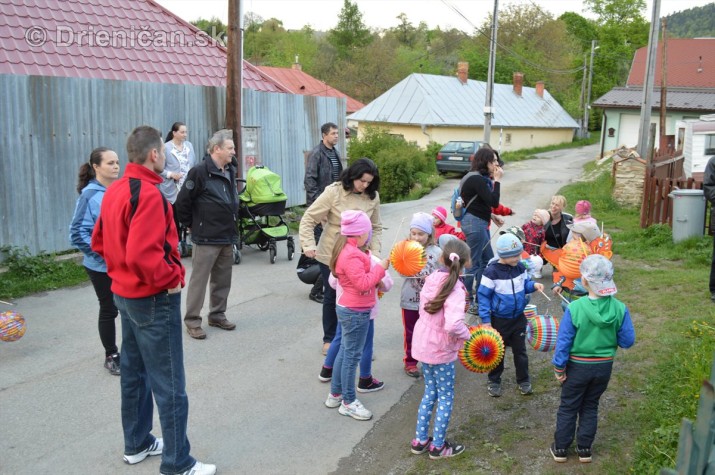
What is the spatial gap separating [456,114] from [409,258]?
1463 inches

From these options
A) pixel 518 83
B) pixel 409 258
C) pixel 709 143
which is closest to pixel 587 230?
pixel 409 258

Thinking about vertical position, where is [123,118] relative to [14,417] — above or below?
above

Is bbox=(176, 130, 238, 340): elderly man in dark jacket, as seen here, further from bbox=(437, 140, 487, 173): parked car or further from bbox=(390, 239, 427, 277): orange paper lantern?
bbox=(437, 140, 487, 173): parked car

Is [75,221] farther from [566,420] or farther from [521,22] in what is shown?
[521,22]

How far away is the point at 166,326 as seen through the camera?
4.18m

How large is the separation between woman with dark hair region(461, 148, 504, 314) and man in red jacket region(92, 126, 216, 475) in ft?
13.5

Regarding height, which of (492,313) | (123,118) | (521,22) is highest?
(521,22)

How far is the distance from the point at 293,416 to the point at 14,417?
86.4 inches

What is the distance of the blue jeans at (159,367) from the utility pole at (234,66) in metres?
7.86

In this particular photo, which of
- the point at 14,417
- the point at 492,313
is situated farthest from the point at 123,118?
the point at 492,313

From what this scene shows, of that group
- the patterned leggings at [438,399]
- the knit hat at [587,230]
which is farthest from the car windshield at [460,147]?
the patterned leggings at [438,399]

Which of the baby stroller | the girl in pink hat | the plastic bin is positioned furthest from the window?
the girl in pink hat

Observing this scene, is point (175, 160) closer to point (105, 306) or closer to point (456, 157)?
point (105, 306)

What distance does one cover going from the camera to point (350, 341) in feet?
17.4
